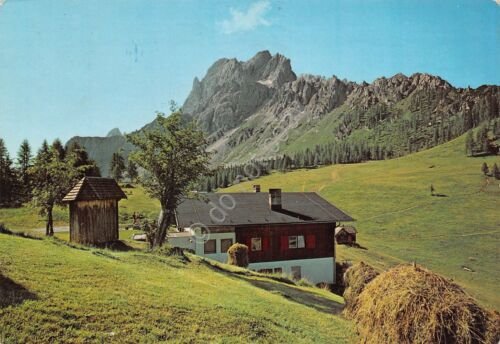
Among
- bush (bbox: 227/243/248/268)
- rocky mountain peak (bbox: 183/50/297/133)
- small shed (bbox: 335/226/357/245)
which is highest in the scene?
rocky mountain peak (bbox: 183/50/297/133)

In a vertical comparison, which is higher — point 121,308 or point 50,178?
point 50,178

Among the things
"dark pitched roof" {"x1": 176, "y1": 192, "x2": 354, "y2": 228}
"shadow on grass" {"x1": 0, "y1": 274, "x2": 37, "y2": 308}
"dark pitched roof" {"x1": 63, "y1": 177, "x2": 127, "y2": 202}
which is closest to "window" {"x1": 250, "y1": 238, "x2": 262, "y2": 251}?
"dark pitched roof" {"x1": 176, "y1": 192, "x2": 354, "y2": 228}

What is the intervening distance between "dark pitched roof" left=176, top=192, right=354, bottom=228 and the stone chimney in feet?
1.21

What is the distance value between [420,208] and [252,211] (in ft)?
58.0

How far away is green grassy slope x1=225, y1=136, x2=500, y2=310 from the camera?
23.8 metres

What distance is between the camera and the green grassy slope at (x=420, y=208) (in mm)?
23766

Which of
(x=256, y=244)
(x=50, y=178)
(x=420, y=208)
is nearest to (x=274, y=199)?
(x=256, y=244)

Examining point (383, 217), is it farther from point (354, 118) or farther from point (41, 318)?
point (354, 118)

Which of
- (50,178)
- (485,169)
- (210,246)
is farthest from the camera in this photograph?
(485,169)

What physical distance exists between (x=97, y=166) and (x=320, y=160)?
2589 cm

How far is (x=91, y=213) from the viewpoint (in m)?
13.5

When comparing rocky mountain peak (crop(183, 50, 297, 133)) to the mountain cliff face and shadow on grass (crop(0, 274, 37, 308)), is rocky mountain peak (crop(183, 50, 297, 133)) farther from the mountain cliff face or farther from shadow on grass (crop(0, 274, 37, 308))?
shadow on grass (crop(0, 274, 37, 308))

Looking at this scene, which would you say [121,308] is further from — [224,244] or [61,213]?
[224,244]

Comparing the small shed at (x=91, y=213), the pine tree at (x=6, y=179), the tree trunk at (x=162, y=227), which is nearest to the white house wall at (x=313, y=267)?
the tree trunk at (x=162, y=227)
